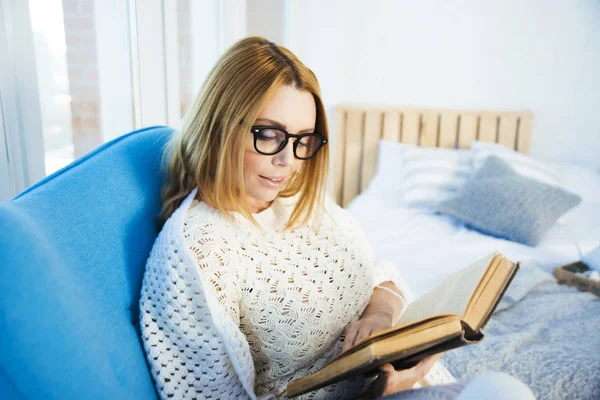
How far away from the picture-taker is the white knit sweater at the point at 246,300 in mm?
738

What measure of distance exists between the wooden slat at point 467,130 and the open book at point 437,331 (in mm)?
2282

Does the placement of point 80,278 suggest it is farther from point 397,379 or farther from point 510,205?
point 510,205

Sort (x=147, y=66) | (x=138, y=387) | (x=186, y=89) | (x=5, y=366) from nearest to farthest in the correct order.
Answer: (x=5, y=366), (x=138, y=387), (x=147, y=66), (x=186, y=89)

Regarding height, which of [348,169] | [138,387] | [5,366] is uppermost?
[5,366]

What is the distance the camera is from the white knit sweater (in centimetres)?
74

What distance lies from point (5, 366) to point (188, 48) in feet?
5.88

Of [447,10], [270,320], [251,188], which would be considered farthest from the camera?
[447,10]

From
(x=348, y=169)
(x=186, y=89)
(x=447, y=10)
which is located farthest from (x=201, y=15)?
(x=447, y=10)

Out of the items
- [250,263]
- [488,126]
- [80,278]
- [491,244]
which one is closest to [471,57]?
[488,126]

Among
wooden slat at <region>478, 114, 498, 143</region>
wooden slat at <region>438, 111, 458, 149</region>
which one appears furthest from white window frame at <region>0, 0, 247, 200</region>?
wooden slat at <region>478, 114, 498, 143</region>

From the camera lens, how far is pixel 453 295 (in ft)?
2.31

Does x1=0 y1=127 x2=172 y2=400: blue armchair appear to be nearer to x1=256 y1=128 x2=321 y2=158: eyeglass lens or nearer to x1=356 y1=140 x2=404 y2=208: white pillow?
x1=256 y1=128 x2=321 y2=158: eyeglass lens

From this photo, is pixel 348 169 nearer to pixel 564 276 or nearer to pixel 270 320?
pixel 564 276

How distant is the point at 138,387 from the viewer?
0.68 meters
